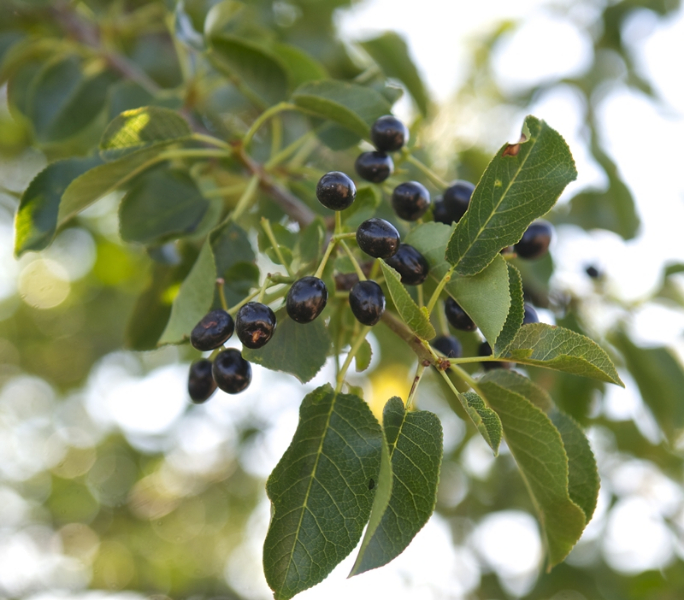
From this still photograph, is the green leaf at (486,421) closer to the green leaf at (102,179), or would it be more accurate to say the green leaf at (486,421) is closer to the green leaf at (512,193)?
the green leaf at (512,193)

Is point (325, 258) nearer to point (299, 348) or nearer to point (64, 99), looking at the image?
point (299, 348)

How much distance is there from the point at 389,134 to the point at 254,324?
647 millimetres

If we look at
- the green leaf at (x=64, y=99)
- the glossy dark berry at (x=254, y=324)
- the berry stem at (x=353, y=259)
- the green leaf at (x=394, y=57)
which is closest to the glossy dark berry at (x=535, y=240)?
the berry stem at (x=353, y=259)

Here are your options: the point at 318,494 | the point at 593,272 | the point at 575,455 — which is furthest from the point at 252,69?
the point at 593,272

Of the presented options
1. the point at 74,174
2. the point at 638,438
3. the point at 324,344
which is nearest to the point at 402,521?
the point at 324,344

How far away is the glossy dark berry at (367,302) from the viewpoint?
1.14 meters

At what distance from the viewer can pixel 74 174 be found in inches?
67.4

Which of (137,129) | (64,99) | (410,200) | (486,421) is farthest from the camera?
(64,99)

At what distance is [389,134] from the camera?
1.50m

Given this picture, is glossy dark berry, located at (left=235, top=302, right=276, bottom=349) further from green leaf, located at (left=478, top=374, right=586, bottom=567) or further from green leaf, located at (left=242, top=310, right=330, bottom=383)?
green leaf, located at (left=478, top=374, right=586, bottom=567)

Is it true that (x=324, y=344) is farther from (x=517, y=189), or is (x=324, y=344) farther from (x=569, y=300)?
(x=569, y=300)

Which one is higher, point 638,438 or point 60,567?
point 638,438

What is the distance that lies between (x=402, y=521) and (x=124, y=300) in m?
4.22

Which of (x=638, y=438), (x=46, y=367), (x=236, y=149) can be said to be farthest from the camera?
(x=46, y=367)
